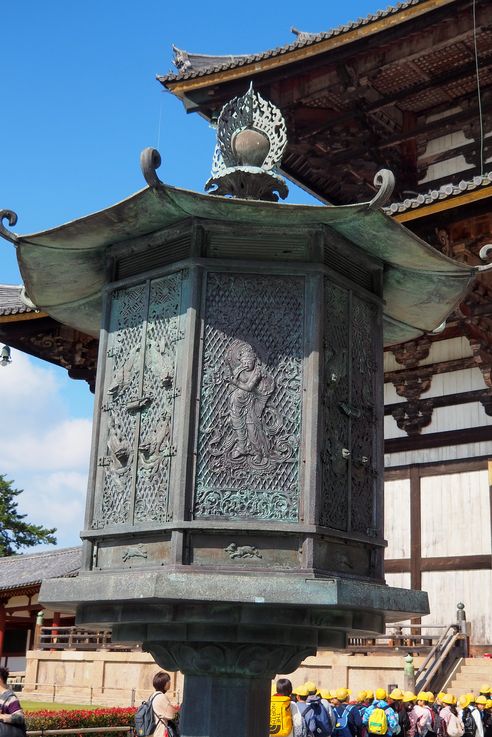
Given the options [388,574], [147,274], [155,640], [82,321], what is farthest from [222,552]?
[388,574]

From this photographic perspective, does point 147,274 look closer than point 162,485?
No

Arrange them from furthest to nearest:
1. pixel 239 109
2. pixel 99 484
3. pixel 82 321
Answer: pixel 82 321
pixel 239 109
pixel 99 484

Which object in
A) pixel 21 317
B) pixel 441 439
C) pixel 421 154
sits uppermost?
pixel 421 154

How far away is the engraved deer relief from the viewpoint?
13.8ft

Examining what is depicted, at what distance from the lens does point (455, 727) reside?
11.3 m

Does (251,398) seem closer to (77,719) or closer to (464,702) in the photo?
(464,702)

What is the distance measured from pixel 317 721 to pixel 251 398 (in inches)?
275

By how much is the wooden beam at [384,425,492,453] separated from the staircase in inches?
132

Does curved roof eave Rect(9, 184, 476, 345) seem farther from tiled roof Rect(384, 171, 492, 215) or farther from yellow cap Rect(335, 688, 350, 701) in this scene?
yellow cap Rect(335, 688, 350, 701)

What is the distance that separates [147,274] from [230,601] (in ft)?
5.83

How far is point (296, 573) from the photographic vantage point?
3947 millimetres

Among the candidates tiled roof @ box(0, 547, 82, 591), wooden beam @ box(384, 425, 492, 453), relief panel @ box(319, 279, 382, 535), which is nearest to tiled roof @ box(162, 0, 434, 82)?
wooden beam @ box(384, 425, 492, 453)

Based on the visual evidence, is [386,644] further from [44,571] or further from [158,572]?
[44,571]

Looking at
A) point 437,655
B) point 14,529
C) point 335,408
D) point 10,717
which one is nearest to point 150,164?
point 335,408
